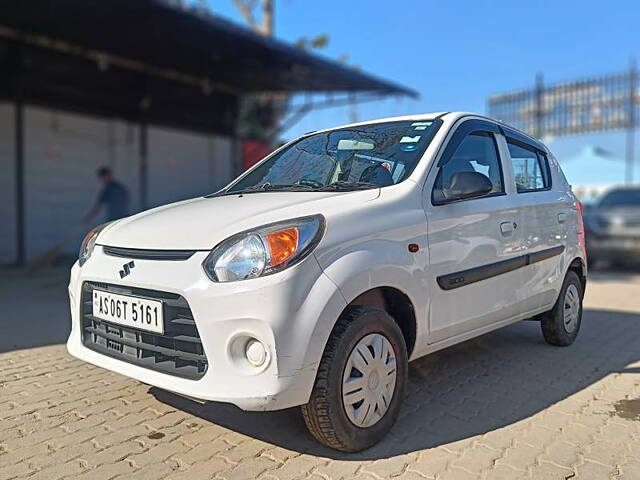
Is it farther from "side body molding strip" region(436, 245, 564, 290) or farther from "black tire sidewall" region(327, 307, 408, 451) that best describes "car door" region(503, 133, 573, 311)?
"black tire sidewall" region(327, 307, 408, 451)

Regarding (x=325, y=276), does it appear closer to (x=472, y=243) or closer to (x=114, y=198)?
(x=472, y=243)

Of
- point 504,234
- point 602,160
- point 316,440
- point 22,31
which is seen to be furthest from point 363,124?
point 602,160

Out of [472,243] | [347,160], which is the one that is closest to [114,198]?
[347,160]

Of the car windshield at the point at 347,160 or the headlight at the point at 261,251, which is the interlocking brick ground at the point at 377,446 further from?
the car windshield at the point at 347,160

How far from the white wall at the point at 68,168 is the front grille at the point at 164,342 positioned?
7.85 m

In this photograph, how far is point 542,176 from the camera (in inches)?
171

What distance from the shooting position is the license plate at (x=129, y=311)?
2.54 meters

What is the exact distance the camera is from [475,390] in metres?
3.56

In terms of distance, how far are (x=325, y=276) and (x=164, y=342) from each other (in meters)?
0.81

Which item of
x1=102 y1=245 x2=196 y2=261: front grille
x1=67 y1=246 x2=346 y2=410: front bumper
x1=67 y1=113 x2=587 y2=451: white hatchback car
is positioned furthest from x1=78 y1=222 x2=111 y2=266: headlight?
x1=67 y1=246 x2=346 y2=410: front bumper

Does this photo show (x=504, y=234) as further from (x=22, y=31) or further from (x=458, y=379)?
(x=22, y=31)

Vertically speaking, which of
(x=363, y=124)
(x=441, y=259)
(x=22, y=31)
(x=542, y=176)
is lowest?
(x=441, y=259)

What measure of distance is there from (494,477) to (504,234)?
Result: 5.34 feet

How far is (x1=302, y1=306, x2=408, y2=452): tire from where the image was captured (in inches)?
96.9
